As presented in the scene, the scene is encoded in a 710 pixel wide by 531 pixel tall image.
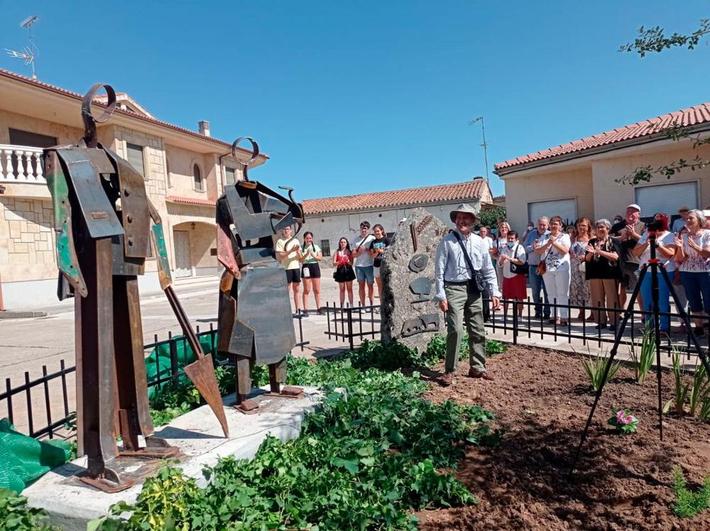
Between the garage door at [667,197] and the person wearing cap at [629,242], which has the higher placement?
the garage door at [667,197]

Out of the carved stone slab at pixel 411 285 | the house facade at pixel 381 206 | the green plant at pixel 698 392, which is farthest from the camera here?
the house facade at pixel 381 206

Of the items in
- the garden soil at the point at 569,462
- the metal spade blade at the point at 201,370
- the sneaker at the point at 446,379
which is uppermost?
the metal spade blade at the point at 201,370

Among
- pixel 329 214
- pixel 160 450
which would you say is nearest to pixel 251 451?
pixel 160 450

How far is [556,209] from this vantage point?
621 inches

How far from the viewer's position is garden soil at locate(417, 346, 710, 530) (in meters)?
2.48

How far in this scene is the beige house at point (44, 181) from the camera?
1469 cm

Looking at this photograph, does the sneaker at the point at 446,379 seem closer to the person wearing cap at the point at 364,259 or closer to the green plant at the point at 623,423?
the green plant at the point at 623,423

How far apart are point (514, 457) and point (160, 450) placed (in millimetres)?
2262

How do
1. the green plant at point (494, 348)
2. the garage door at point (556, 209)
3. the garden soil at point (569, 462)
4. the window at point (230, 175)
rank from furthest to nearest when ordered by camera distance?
the window at point (230, 175) → the garage door at point (556, 209) → the green plant at point (494, 348) → the garden soil at point (569, 462)

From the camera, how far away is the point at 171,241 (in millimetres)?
19750

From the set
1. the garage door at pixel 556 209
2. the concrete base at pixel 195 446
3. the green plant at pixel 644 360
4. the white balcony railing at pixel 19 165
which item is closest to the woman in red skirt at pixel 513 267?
the green plant at pixel 644 360

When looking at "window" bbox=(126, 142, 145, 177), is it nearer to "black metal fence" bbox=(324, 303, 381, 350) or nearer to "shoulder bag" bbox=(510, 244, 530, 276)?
"black metal fence" bbox=(324, 303, 381, 350)

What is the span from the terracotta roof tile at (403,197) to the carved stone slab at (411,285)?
2297 centimetres

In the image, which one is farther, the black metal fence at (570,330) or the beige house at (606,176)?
the beige house at (606,176)
